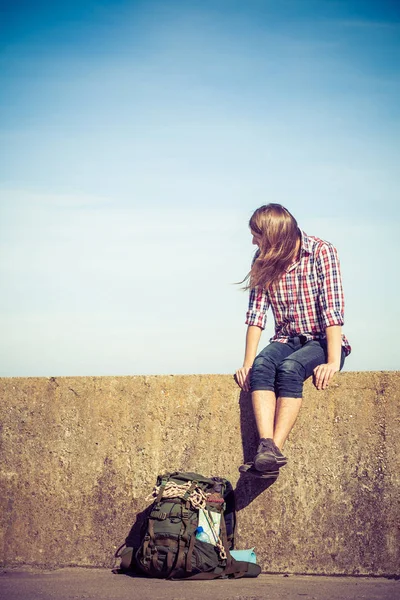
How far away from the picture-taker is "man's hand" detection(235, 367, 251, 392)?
493cm

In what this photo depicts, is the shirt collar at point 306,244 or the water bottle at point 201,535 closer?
the water bottle at point 201,535

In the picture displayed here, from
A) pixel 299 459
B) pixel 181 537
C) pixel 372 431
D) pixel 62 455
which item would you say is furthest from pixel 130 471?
pixel 372 431

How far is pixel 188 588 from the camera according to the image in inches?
163

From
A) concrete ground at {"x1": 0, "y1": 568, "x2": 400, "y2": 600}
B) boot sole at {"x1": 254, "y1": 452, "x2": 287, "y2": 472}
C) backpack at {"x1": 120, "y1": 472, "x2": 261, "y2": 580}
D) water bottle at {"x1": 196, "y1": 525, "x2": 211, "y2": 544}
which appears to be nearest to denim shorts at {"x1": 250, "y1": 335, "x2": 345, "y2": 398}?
boot sole at {"x1": 254, "y1": 452, "x2": 287, "y2": 472}

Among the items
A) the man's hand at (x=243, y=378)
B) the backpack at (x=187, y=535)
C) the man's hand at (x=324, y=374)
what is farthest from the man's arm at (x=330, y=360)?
the backpack at (x=187, y=535)

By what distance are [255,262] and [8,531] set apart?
8.56ft

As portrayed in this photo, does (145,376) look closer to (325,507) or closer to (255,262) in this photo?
(255,262)

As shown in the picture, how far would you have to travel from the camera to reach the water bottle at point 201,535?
4395 millimetres

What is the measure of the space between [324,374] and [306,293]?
0.62 metres

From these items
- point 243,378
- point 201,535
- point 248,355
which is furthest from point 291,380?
point 201,535

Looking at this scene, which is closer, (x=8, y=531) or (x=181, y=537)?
(x=181, y=537)

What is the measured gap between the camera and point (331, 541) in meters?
4.69

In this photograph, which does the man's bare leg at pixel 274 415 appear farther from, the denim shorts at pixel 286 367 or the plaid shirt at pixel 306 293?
the plaid shirt at pixel 306 293

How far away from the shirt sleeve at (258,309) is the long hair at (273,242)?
7 cm
